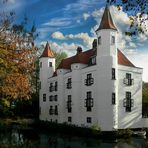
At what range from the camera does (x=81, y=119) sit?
4259 centimetres

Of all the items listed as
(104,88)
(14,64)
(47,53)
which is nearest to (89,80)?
(104,88)

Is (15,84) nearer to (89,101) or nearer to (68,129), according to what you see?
(89,101)

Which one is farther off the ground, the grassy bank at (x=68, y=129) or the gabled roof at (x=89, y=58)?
the gabled roof at (x=89, y=58)

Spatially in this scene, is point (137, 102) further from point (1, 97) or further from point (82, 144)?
point (1, 97)

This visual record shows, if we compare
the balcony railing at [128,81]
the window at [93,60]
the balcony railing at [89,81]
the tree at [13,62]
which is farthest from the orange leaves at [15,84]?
the window at [93,60]

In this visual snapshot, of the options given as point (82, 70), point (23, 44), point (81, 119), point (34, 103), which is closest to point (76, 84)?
point (82, 70)

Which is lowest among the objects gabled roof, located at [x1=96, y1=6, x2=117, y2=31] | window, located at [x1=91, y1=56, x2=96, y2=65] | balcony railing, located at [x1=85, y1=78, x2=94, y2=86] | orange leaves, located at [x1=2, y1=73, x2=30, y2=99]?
orange leaves, located at [x1=2, y1=73, x2=30, y2=99]

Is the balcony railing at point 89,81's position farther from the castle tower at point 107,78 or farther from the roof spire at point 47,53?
the roof spire at point 47,53

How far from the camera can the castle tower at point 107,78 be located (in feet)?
124

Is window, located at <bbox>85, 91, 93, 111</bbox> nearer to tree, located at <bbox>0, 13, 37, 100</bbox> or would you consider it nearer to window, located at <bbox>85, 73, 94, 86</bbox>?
window, located at <bbox>85, 73, 94, 86</bbox>

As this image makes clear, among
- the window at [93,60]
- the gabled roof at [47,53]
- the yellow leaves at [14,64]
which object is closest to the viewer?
the yellow leaves at [14,64]

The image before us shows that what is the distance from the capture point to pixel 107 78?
38.2 meters

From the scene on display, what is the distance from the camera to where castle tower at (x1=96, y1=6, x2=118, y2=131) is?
37.7m

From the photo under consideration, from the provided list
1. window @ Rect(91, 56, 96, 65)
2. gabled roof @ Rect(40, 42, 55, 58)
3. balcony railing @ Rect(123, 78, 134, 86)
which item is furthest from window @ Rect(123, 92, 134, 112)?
gabled roof @ Rect(40, 42, 55, 58)
